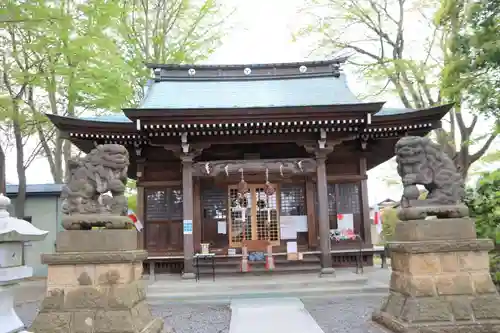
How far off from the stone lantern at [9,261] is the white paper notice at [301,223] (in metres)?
8.05

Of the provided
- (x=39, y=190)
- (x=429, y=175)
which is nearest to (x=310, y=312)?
(x=429, y=175)

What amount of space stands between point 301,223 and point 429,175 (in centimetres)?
630

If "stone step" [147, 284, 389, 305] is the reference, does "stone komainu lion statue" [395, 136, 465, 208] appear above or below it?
above

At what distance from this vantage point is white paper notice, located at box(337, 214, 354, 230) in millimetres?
11188

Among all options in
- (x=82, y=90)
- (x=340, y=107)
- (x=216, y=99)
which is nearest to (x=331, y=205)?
(x=340, y=107)

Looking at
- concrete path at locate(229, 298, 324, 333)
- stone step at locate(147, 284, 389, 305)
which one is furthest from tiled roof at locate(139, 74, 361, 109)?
concrete path at locate(229, 298, 324, 333)

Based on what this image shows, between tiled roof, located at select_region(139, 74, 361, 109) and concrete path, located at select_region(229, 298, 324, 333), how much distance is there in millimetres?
5962

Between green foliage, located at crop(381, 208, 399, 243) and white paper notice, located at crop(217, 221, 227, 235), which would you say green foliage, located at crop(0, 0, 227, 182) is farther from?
green foliage, located at crop(381, 208, 399, 243)

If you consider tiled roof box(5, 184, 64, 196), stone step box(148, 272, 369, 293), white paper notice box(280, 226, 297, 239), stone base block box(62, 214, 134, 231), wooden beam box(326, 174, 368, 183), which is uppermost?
tiled roof box(5, 184, 64, 196)

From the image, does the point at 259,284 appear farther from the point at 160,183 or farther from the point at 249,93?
the point at 249,93

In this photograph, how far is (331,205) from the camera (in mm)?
11391

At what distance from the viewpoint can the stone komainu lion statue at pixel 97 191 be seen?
5.07 metres

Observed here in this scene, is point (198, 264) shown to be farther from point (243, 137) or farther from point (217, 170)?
point (243, 137)

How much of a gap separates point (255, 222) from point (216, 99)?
4.33 metres
